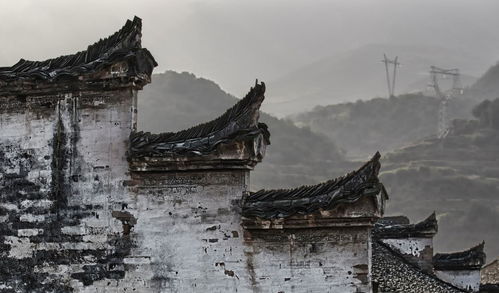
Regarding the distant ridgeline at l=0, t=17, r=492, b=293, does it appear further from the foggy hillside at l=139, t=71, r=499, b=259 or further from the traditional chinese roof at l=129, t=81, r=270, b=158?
the foggy hillside at l=139, t=71, r=499, b=259

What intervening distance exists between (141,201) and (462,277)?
15663 mm

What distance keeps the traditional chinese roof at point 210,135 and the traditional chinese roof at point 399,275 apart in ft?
24.4

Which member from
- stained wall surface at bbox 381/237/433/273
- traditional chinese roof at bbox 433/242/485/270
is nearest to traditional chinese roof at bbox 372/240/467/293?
stained wall surface at bbox 381/237/433/273

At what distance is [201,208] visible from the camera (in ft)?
36.0

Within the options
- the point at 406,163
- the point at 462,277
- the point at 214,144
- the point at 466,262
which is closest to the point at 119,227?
the point at 214,144

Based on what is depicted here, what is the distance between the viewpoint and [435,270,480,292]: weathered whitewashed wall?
24.4 m

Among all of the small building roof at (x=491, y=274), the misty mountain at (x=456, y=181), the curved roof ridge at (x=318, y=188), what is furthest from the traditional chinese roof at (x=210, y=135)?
the misty mountain at (x=456, y=181)

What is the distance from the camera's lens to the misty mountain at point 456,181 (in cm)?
10944

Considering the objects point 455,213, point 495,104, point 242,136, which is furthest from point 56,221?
point 495,104

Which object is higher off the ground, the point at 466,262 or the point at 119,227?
the point at 119,227

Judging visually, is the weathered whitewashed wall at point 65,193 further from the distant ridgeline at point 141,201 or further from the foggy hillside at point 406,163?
the foggy hillside at point 406,163

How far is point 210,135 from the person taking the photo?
434 inches

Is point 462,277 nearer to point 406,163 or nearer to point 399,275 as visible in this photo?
point 399,275

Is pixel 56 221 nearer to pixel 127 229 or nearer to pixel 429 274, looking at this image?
pixel 127 229
